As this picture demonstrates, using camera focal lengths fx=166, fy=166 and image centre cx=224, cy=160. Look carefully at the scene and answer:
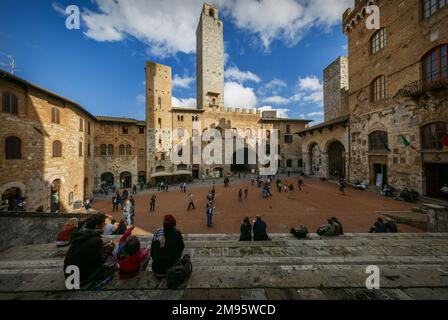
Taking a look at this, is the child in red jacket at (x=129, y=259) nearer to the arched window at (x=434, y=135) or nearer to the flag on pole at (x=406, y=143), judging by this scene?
the arched window at (x=434, y=135)

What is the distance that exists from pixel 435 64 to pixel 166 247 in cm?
1932

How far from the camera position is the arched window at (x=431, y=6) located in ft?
35.3

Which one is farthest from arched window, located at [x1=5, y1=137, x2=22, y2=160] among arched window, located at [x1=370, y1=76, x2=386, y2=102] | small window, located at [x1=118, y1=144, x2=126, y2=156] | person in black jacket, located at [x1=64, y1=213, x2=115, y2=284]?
arched window, located at [x1=370, y1=76, x2=386, y2=102]

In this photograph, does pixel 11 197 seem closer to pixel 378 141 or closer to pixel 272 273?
pixel 272 273

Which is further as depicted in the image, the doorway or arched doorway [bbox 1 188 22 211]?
the doorway

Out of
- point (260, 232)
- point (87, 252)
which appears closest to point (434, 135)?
point (260, 232)

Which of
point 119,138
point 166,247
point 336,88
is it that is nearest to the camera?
point 166,247

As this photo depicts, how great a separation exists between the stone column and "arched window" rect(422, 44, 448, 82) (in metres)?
9.50

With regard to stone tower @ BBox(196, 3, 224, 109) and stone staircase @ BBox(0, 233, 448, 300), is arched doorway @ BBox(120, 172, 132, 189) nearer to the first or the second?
stone tower @ BBox(196, 3, 224, 109)

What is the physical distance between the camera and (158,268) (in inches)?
125

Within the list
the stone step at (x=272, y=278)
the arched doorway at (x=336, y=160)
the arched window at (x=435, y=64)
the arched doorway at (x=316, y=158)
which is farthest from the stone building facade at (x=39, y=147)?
the arched doorway at (x=316, y=158)

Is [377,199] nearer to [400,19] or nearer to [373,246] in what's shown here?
[373,246]

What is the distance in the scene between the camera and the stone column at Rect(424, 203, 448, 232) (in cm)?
694

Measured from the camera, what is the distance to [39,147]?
11.6 meters
